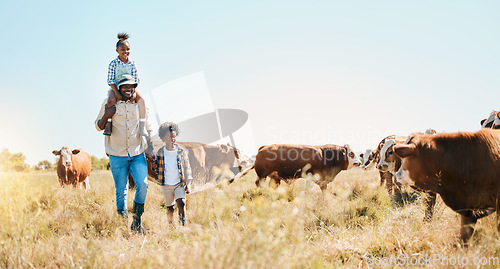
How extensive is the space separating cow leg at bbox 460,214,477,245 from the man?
164 inches

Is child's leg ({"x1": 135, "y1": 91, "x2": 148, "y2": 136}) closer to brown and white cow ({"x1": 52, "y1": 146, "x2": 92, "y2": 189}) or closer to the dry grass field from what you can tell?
the dry grass field

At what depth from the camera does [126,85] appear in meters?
4.90

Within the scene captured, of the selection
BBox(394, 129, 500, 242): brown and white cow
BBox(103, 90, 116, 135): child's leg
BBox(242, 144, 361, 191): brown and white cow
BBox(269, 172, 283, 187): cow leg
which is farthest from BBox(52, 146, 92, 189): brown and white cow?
BBox(394, 129, 500, 242): brown and white cow

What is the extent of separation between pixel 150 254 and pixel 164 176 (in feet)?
6.39

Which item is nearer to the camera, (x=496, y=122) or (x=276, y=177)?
(x=496, y=122)

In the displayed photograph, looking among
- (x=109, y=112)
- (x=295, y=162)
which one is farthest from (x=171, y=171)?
(x=295, y=162)

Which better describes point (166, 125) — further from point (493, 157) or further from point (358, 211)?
point (493, 157)

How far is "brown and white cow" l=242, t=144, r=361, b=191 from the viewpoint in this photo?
11445mm

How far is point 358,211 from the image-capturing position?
21.1 ft

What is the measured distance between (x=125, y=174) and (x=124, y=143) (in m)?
0.47

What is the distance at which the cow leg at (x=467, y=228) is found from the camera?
4.02 metres

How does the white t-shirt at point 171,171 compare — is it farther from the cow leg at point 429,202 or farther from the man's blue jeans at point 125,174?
the cow leg at point 429,202

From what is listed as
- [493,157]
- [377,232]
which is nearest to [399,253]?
[377,232]

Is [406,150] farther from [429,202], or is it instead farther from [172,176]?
[172,176]
